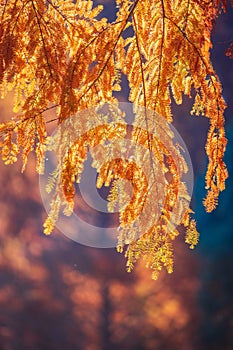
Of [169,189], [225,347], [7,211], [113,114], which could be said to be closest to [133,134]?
[113,114]

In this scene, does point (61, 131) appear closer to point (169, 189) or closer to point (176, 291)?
point (169, 189)

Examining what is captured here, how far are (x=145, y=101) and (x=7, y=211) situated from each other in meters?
5.24

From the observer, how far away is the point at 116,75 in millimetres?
1836

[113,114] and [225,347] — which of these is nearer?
[113,114]

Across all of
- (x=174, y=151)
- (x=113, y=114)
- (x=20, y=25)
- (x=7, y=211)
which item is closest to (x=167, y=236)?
(x=174, y=151)

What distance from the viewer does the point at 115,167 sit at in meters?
1.83

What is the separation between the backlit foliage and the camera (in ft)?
5.69

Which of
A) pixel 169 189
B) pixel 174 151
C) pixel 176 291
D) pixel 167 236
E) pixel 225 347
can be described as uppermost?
pixel 174 151

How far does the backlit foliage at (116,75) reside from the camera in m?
1.73

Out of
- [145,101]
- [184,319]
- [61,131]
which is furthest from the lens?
[184,319]

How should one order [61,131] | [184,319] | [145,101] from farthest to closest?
[184,319] → [145,101] → [61,131]

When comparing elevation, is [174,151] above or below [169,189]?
above

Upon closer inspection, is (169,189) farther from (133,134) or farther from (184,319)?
(184,319)

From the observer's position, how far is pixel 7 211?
21.8ft
